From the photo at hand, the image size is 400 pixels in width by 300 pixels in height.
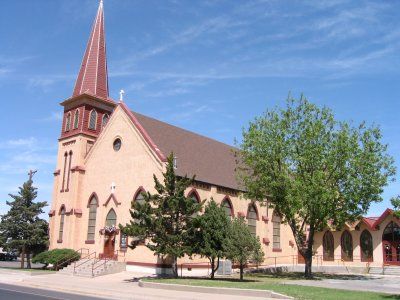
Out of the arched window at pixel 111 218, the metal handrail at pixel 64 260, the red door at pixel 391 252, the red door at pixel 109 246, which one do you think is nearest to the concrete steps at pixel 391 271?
the red door at pixel 391 252

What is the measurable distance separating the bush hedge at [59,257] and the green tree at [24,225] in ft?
7.88

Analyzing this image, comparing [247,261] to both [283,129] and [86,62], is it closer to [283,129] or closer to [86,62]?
[283,129]

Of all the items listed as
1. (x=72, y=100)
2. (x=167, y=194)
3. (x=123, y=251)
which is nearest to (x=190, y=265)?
(x=123, y=251)

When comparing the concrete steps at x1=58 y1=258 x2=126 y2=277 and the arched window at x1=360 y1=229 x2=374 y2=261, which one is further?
the arched window at x1=360 y1=229 x2=374 y2=261

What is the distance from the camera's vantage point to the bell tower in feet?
126

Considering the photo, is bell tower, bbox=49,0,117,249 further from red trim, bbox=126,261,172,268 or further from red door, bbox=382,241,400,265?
red door, bbox=382,241,400,265

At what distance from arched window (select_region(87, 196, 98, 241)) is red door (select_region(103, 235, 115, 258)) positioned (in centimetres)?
180

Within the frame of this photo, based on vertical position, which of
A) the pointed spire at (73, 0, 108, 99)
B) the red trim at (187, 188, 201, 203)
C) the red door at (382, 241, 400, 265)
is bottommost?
the red door at (382, 241, 400, 265)

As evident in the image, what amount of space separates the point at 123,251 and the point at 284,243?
1751 centimetres

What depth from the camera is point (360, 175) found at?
3053cm

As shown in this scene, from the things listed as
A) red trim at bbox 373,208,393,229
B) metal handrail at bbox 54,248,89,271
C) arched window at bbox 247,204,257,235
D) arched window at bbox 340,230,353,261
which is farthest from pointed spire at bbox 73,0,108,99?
red trim at bbox 373,208,393,229

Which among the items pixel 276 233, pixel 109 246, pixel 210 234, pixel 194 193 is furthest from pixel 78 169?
pixel 276 233

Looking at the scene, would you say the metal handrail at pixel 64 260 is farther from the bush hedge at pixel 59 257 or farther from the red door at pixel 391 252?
the red door at pixel 391 252

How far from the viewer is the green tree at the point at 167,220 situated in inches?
1038
